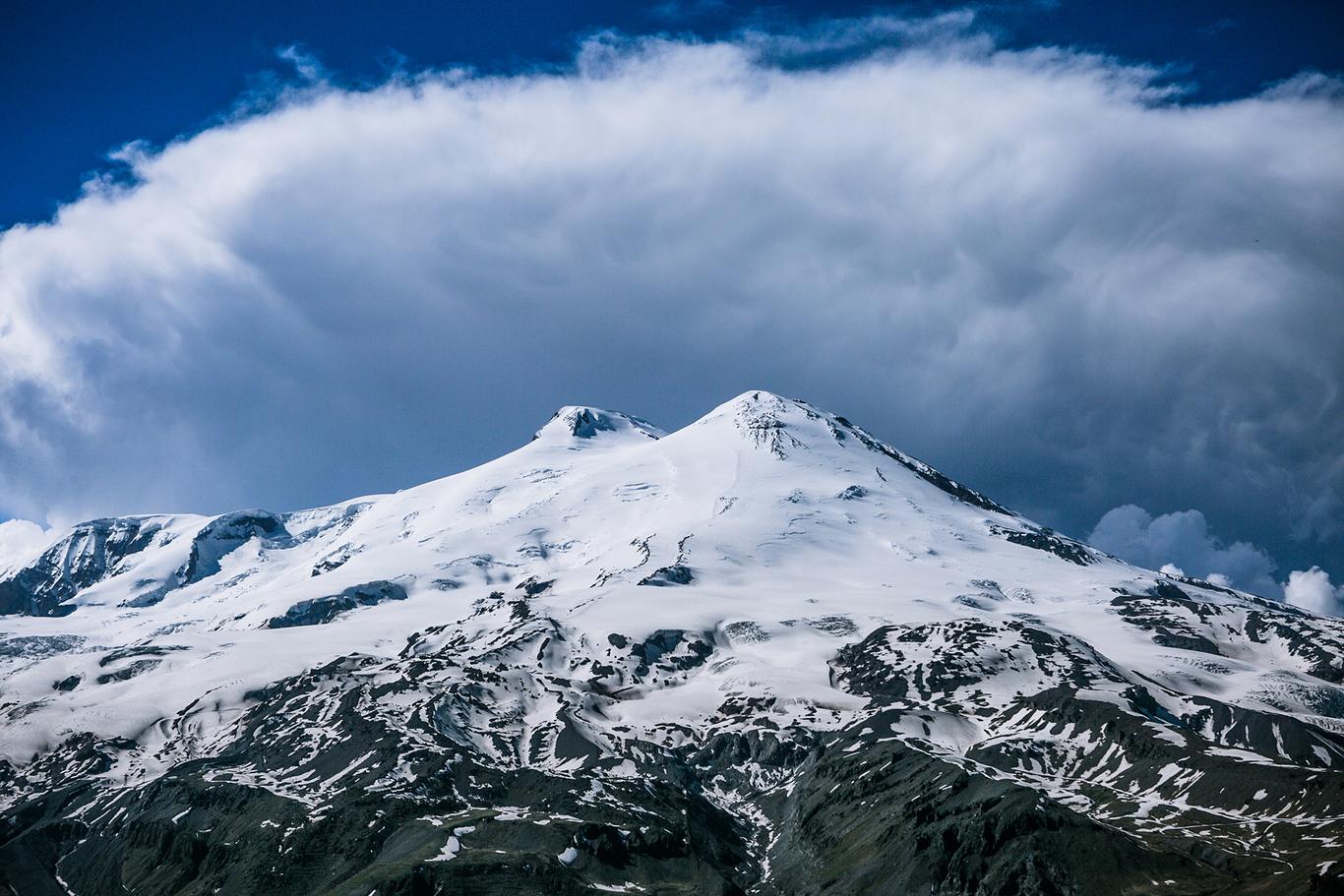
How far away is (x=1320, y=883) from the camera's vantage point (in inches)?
7667
